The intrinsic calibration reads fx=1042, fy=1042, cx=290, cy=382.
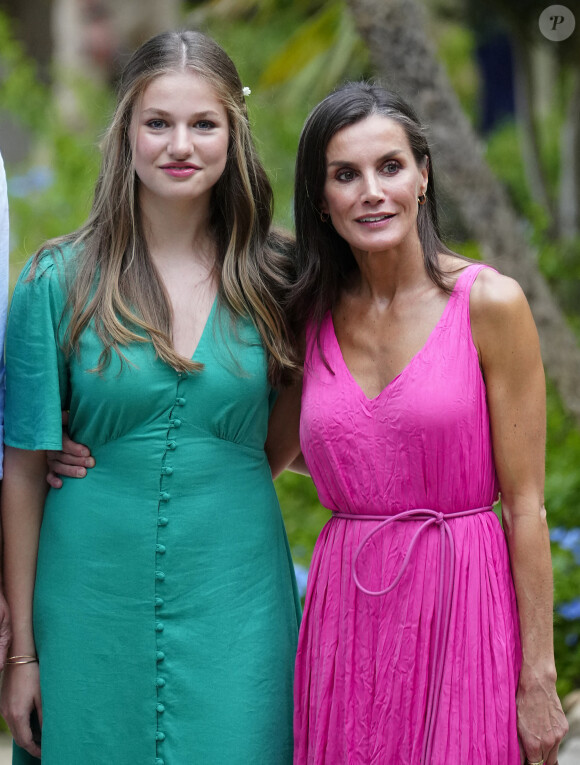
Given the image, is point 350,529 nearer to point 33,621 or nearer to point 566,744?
point 33,621

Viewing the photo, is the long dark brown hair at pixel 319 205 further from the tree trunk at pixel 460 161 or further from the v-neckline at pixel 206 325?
the tree trunk at pixel 460 161

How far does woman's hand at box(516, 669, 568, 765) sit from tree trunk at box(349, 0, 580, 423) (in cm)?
364

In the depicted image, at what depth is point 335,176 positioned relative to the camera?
2408mm

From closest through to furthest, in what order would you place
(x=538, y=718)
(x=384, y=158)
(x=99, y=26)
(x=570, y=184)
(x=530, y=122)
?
(x=538, y=718) < (x=384, y=158) < (x=530, y=122) < (x=570, y=184) < (x=99, y=26)

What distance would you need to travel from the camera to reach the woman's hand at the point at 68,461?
2.48 metres

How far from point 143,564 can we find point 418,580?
63cm

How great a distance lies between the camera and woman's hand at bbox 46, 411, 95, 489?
2484 mm

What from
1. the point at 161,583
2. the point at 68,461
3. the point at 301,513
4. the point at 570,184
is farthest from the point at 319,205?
the point at 570,184

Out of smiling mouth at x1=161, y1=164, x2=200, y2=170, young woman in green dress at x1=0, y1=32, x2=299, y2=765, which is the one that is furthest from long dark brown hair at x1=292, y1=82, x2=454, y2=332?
smiling mouth at x1=161, y1=164, x2=200, y2=170

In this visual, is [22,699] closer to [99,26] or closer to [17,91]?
[17,91]

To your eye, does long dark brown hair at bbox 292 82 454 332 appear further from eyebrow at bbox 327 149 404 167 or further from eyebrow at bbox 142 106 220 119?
eyebrow at bbox 142 106 220 119

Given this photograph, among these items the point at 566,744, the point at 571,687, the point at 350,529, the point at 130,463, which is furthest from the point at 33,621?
the point at 571,687

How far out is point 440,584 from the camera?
7.39ft

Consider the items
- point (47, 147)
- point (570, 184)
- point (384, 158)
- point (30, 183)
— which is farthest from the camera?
point (570, 184)
